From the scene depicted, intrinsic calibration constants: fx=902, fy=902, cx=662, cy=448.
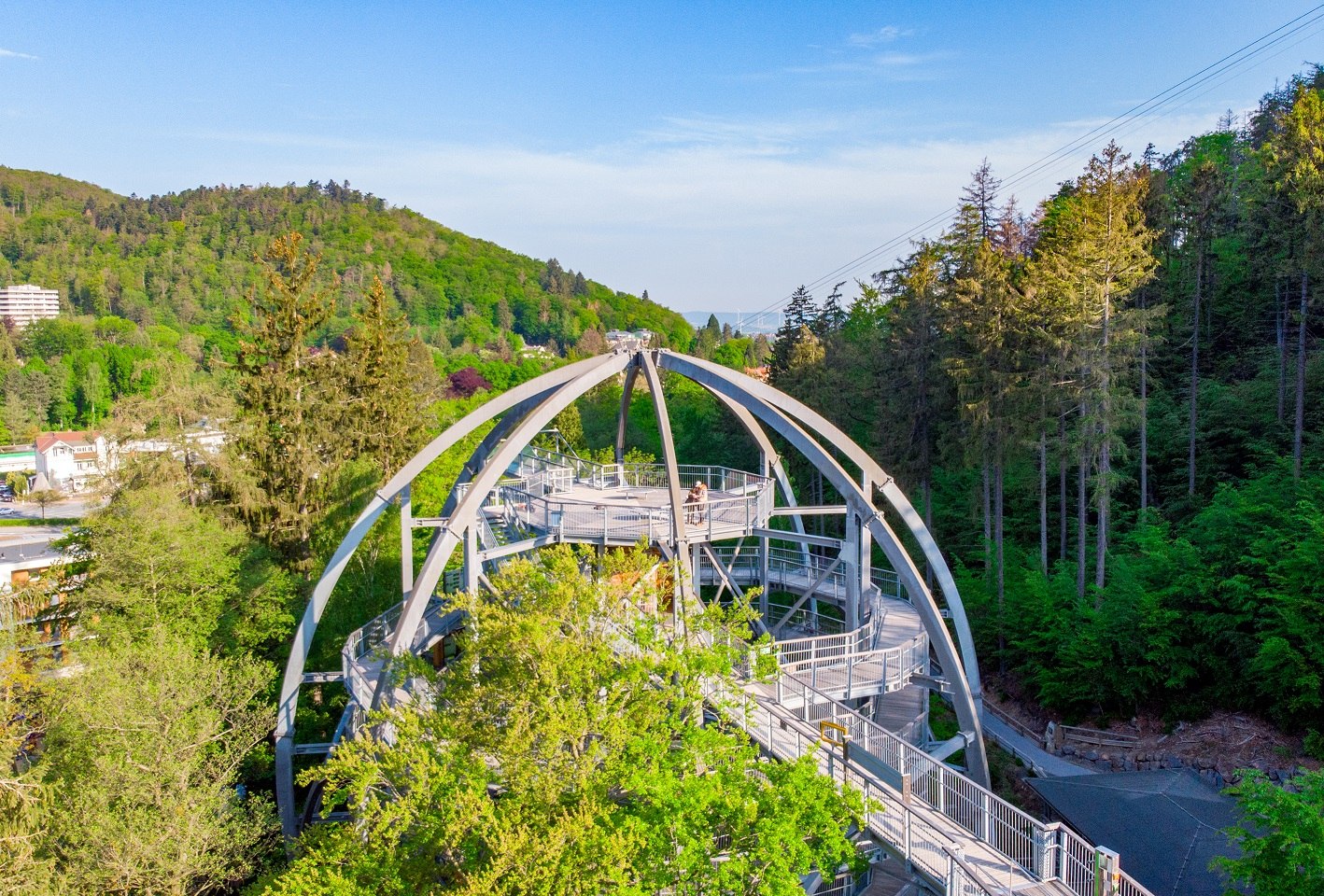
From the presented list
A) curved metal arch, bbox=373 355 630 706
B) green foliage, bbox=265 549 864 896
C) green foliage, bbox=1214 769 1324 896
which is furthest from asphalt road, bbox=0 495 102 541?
green foliage, bbox=1214 769 1324 896

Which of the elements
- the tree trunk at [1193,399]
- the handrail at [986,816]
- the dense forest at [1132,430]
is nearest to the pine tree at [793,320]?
the dense forest at [1132,430]

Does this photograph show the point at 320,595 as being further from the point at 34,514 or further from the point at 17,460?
the point at 17,460

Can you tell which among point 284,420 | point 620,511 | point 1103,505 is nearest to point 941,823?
point 620,511

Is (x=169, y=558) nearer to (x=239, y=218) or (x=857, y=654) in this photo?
(x=857, y=654)

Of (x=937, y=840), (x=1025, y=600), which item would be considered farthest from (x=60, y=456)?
(x=937, y=840)

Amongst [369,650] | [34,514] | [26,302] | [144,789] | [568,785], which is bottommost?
[34,514]
